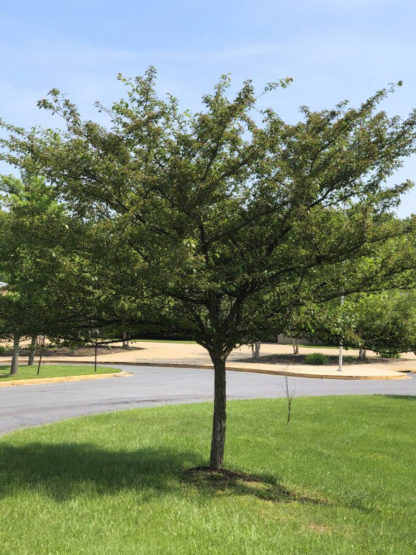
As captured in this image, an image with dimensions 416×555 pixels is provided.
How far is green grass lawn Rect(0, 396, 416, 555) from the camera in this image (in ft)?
17.1

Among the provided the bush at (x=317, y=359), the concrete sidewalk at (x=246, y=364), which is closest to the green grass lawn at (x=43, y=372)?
the concrete sidewalk at (x=246, y=364)

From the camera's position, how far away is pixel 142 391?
706 inches

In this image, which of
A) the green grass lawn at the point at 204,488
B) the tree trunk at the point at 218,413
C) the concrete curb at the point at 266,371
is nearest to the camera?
the green grass lawn at the point at 204,488

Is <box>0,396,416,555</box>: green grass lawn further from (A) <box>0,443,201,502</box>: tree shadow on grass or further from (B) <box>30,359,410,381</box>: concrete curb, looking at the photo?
(B) <box>30,359,410,381</box>: concrete curb

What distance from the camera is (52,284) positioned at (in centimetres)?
714

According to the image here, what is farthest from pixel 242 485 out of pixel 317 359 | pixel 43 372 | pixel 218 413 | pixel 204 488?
pixel 317 359

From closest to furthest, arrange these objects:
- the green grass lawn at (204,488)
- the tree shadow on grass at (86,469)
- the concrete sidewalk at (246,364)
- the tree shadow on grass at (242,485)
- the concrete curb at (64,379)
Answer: the green grass lawn at (204,488) < the tree shadow on grass at (86,469) < the tree shadow on grass at (242,485) < the concrete curb at (64,379) < the concrete sidewalk at (246,364)

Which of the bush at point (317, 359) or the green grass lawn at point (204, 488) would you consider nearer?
the green grass lawn at point (204, 488)

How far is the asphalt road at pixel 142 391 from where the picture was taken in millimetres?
13188

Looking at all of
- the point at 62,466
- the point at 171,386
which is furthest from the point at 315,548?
the point at 171,386

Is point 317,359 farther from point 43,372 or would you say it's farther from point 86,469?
point 86,469

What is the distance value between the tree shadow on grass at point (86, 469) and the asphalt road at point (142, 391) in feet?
8.19

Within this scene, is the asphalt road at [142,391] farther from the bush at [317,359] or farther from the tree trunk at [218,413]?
the bush at [317,359]

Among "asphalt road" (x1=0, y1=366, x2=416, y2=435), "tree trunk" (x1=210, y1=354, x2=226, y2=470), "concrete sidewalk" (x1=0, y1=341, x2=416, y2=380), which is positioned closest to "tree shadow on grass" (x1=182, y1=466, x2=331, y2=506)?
"tree trunk" (x1=210, y1=354, x2=226, y2=470)
